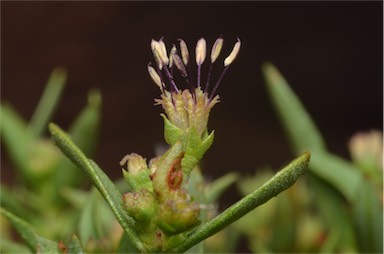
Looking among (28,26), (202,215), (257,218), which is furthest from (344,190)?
(28,26)

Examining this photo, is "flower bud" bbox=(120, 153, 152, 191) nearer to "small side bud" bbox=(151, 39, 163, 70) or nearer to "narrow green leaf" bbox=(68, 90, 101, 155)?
"small side bud" bbox=(151, 39, 163, 70)

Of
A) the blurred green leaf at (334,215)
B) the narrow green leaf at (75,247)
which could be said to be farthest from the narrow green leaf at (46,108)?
the narrow green leaf at (75,247)

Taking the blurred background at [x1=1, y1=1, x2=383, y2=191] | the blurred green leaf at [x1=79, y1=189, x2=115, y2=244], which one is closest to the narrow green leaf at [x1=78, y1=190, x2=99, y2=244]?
the blurred green leaf at [x1=79, y1=189, x2=115, y2=244]

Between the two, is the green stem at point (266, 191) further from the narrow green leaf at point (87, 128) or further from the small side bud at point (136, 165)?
the narrow green leaf at point (87, 128)

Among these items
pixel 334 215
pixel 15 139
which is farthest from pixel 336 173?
pixel 15 139

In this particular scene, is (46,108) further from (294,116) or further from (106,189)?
(106,189)

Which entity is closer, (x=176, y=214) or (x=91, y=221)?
(x=176, y=214)

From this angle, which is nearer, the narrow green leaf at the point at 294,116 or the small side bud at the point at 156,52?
the small side bud at the point at 156,52
